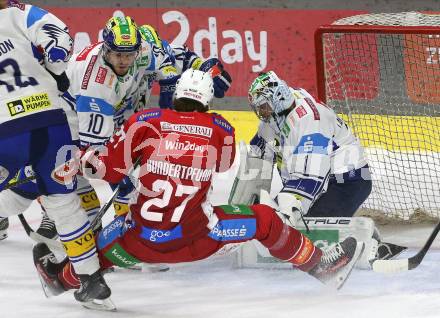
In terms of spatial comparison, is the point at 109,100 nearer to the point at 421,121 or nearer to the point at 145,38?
the point at 145,38

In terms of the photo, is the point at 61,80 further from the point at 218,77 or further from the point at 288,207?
the point at 218,77

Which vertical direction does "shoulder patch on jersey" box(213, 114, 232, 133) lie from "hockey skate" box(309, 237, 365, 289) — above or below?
above

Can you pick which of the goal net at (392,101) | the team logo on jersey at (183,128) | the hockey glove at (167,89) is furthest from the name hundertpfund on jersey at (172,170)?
the goal net at (392,101)

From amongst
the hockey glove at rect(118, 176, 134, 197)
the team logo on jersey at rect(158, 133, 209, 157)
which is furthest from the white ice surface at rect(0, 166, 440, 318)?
the team logo on jersey at rect(158, 133, 209, 157)

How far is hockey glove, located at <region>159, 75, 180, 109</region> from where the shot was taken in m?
4.79

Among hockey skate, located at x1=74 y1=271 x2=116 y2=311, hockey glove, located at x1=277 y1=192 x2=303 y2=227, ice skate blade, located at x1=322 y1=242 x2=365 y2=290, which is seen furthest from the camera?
hockey glove, located at x1=277 y1=192 x2=303 y2=227

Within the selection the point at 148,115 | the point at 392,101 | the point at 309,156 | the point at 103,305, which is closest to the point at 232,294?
the point at 103,305

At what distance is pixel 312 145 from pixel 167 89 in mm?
905

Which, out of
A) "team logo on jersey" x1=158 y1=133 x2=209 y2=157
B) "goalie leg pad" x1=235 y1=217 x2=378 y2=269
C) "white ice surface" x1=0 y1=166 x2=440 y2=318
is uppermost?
"team logo on jersey" x1=158 y1=133 x2=209 y2=157

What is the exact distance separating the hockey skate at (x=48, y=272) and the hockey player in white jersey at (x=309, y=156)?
2.96 feet

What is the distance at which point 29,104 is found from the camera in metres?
3.69

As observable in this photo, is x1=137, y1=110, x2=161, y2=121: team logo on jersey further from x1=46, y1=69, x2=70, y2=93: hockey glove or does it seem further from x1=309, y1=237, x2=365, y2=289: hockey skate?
x1=309, y1=237, x2=365, y2=289: hockey skate

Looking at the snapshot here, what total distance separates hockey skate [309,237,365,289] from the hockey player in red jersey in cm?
23

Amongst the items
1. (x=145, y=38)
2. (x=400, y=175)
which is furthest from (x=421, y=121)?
(x=145, y=38)
